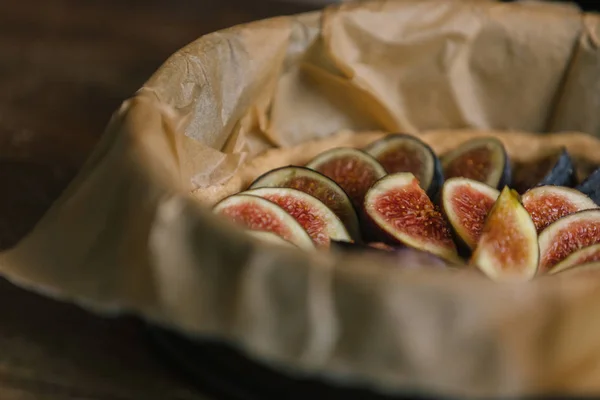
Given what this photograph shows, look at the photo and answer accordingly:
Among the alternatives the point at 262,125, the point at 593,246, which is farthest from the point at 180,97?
the point at 593,246

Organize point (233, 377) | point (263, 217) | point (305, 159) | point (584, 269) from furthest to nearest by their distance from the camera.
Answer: point (305, 159)
point (263, 217)
point (584, 269)
point (233, 377)

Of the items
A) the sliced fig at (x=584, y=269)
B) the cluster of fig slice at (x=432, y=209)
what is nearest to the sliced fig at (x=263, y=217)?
the cluster of fig slice at (x=432, y=209)

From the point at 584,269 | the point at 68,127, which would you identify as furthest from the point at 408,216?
the point at 68,127

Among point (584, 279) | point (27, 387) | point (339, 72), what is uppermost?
point (584, 279)

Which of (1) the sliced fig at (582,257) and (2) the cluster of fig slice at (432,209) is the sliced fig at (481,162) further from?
(1) the sliced fig at (582,257)

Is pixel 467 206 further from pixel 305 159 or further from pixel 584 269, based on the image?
pixel 305 159

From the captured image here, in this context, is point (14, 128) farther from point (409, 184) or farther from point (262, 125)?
point (409, 184)

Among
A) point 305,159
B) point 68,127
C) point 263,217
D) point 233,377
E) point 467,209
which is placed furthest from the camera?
point 68,127

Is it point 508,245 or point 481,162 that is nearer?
point 508,245
